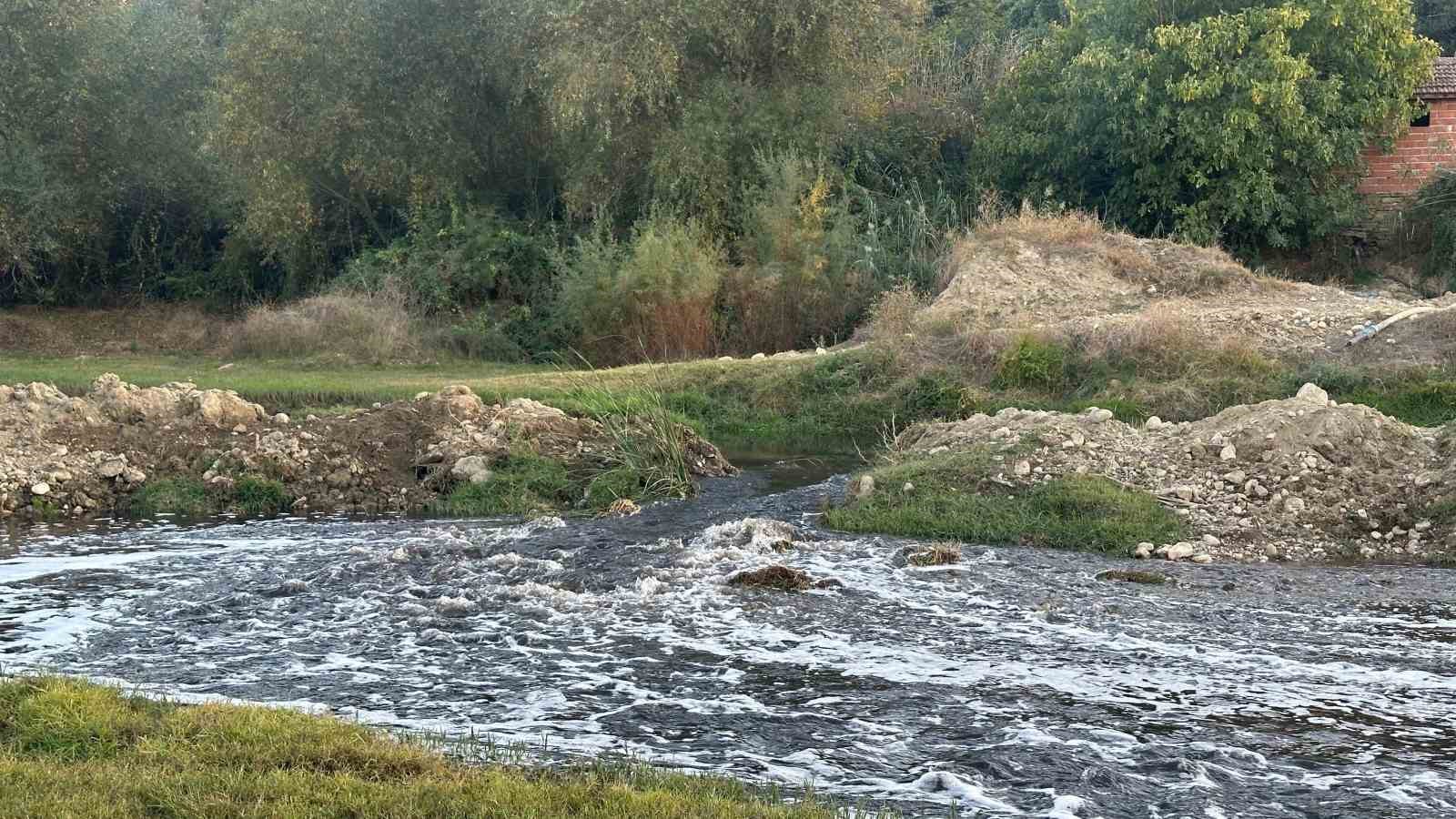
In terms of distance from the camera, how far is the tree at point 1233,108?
1058 inches

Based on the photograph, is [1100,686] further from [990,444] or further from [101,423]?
[101,423]

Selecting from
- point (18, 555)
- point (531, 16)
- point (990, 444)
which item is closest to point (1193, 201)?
point (531, 16)

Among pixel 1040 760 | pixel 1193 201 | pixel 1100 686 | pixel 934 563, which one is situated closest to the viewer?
pixel 1040 760

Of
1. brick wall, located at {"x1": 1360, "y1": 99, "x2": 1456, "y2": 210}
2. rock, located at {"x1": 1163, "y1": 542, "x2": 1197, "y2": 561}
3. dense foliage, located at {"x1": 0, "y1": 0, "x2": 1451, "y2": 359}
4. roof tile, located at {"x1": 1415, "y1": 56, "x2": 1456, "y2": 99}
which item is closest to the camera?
rock, located at {"x1": 1163, "y1": 542, "x2": 1197, "y2": 561}

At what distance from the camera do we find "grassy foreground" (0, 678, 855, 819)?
5691mm

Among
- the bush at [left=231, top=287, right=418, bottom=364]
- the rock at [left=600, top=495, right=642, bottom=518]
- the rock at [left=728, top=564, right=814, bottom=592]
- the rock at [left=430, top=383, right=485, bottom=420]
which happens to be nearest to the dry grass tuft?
the rock at [left=728, top=564, right=814, bottom=592]

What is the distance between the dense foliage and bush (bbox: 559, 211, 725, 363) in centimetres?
6

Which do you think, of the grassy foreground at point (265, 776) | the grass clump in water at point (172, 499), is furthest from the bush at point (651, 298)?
the grassy foreground at point (265, 776)

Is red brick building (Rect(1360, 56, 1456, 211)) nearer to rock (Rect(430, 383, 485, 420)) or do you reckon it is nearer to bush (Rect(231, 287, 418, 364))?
bush (Rect(231, 287, 418, 364))

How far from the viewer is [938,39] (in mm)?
35750

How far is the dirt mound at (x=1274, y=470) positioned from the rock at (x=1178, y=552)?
0.4 inches

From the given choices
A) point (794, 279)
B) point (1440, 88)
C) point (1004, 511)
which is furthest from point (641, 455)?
point (1440, 88)

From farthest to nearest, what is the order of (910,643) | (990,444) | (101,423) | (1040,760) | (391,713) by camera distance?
(101,423) < (990,444) < (910,643) < (391,713) < (1040,760)

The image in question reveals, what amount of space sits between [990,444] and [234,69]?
21.5 metres
